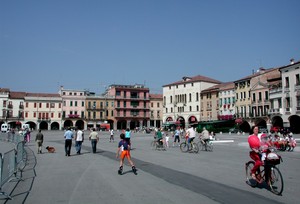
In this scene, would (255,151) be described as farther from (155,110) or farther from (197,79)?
(155,110)

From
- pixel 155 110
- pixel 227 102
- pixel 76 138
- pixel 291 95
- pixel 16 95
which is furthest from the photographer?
pixel 155 110

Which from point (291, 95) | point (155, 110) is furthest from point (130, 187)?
point (155, 110)

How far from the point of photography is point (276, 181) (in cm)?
830

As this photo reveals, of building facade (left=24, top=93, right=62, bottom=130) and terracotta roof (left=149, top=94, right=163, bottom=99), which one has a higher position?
terracotta roof (left=149, top=94, right=163, bottom=99)

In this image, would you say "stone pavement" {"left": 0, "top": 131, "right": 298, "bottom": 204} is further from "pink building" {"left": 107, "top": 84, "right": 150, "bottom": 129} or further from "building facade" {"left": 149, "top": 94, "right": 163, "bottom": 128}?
"building facade" {"left": 149, "top": 94, "right": 163, "bottom": 128}

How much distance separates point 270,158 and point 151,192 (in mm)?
3311

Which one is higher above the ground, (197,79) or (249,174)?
(197,79)

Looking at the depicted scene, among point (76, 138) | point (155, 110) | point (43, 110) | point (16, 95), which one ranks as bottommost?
point (76, 138)

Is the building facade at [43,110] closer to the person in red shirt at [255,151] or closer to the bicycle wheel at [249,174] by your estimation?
the bicycle wheel at [249,174]

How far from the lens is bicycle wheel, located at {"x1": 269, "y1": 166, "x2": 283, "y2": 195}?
26.6ft

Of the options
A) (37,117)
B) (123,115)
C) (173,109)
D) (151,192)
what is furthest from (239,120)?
(151,192)

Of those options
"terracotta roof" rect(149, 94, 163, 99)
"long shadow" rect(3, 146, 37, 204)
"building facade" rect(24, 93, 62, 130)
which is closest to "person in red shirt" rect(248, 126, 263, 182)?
"long shadow" rect(3, 146, 37, 204)

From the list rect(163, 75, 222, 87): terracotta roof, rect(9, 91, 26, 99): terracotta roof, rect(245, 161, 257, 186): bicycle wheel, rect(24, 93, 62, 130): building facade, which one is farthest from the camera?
rect(24, 93, 62, 130): building facade

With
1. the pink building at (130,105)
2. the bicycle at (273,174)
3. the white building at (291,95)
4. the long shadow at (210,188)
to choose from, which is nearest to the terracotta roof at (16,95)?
the pink building at (130,105)
